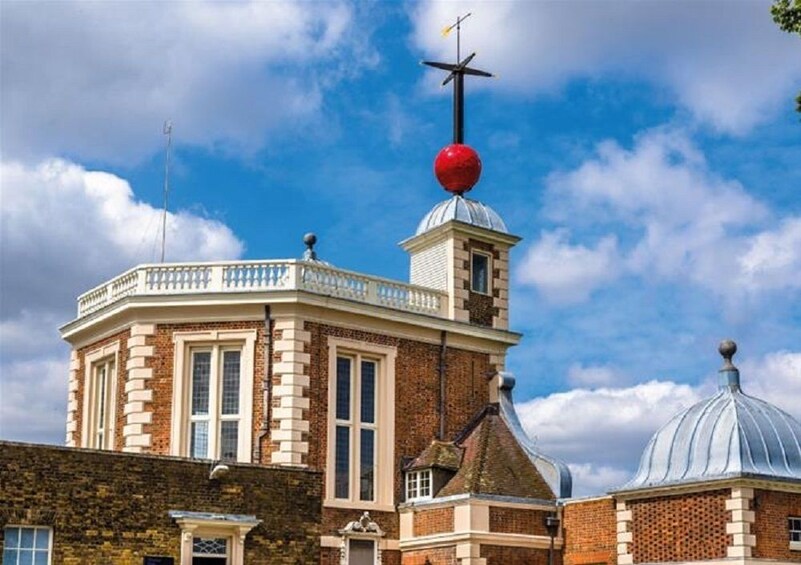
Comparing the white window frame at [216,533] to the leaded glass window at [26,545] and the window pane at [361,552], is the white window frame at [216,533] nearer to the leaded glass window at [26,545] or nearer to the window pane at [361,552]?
the leaded glass window at [26,545]

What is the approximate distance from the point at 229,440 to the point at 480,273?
31.1 ft

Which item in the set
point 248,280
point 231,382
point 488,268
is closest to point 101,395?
point 231,382

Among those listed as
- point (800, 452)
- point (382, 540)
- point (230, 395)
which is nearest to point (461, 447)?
point (382, 540)

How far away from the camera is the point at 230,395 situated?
33875 millimetres

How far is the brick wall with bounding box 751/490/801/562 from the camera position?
28.9 metres

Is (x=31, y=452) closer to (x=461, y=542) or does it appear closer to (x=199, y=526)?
(x=199, y=526)

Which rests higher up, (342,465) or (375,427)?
(375,427)

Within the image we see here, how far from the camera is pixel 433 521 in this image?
3338 centimetres

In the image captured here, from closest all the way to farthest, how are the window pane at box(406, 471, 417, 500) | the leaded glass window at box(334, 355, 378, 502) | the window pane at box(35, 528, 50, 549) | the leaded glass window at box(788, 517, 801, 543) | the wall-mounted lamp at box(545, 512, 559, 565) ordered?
the window pane at box(35, 528, 50, 549) → the leaded glass window at box(788, 517, 801, 543) → the wall-mounted lamp at box(545, 512, 559, 565) → the leaded glass window at box(334, 355, 378, 502) → the window pane at box(406, 471, 417, 500)

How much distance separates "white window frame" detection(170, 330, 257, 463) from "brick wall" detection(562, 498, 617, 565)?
27.2 feet

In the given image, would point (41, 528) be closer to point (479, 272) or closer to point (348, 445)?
point (348, 445)

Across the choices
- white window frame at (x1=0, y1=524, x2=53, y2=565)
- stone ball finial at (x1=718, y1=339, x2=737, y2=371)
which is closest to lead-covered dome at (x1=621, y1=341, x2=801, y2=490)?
stone ball finial at (x1=718, y1=339, x2=737, y2=371)

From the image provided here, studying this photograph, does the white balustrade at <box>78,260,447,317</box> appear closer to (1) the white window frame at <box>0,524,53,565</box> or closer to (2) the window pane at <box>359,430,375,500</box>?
(2) the window pane at <box>359,430,375,500</box>

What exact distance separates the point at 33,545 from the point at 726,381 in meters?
16.2
